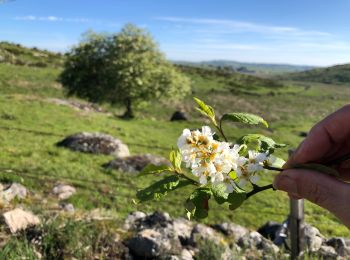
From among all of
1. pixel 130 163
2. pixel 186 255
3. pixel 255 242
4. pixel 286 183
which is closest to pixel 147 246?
pixel 186 255

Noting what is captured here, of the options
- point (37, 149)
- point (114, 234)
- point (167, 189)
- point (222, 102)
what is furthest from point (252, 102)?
point (167, 189)

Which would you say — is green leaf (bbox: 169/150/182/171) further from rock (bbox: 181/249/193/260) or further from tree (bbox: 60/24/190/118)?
tree (bbox: 60/24/190/118)

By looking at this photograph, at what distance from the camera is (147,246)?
290 inches

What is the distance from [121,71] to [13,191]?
28020mm

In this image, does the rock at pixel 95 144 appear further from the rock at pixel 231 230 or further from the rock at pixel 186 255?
the rock at pixel 186 255

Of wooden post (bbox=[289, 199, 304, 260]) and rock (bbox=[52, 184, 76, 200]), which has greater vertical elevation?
wooden post (bbox=[289, 199, 304, 260])

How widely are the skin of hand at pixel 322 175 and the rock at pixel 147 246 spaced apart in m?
5.30

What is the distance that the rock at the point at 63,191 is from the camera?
13234 mm

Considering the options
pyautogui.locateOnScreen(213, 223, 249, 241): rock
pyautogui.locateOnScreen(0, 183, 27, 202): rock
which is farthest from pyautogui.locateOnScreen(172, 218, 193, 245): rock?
pyautogui.locateOnScreen(0, 183, 27, 202): rock

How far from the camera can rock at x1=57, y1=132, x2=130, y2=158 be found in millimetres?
19781

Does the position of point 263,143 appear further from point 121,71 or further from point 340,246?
point 121,71

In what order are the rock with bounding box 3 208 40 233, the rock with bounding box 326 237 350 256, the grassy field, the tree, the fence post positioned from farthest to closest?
1. the tree
2. the grassy field
3. the rock with bounding box 326 237 350 256
4. the fence post
5. the rock with bounding box 3 208 40 233

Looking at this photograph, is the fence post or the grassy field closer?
the fence post

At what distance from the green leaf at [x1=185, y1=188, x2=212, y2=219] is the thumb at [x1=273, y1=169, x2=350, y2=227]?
41 cm
